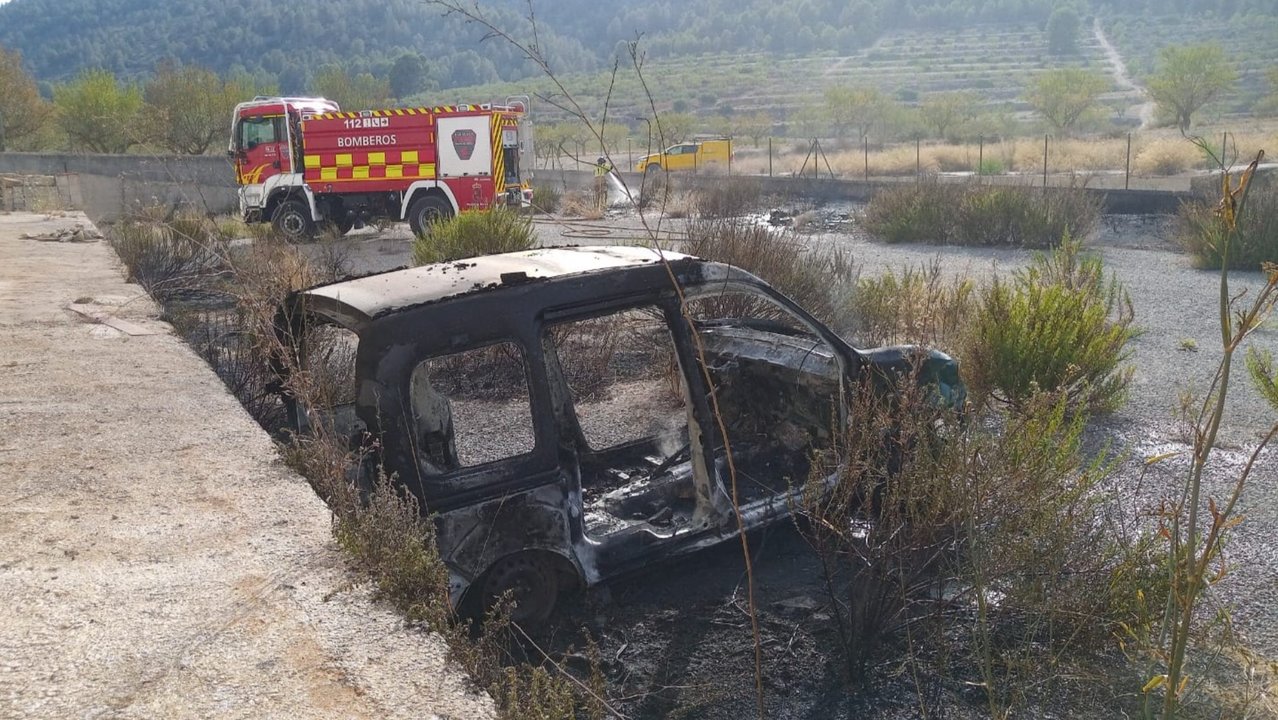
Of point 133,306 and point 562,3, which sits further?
point 562,3

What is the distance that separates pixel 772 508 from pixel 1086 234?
16265 mm

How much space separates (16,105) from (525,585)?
4317 centimetres

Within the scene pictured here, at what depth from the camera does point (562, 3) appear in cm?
17462

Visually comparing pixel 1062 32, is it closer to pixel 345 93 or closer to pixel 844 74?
pixel 844 74

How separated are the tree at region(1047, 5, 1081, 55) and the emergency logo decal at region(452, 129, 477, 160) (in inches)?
3714

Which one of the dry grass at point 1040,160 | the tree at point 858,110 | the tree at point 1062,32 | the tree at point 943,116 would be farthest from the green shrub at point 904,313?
the tree at point 1062,32

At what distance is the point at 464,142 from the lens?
73.0ft

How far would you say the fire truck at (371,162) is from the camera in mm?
22219

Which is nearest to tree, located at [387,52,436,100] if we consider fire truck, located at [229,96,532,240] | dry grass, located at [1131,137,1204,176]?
dry grass, located at [1131,137,1204,176]

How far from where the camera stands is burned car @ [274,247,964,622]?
155 inches

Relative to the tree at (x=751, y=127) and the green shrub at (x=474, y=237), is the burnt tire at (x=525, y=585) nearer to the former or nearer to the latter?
the green shrub at (x=474, y=237)

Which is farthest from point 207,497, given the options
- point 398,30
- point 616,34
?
point 398,30

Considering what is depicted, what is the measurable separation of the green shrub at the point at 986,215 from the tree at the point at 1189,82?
41121 millimetres

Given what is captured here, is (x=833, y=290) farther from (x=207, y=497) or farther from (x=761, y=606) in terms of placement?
(x=207, y=497)
